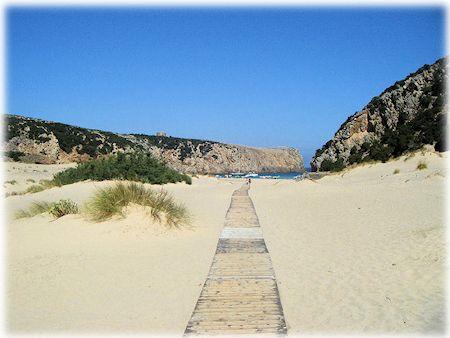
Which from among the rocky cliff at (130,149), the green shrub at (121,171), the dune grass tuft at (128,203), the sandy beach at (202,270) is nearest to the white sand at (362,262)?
the sandy beach at (202,270)

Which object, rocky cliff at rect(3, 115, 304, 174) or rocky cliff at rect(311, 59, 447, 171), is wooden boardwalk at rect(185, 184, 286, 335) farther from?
rocky cliff at rect(3, 115, 304, 174)

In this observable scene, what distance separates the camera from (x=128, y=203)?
9.75 metres

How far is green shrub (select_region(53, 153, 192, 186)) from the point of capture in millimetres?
22891

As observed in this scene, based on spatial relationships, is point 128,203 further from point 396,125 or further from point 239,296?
point 396,125

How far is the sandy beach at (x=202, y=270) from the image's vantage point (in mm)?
4875

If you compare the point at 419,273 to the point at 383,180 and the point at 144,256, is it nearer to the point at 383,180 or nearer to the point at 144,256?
the point at 144,256

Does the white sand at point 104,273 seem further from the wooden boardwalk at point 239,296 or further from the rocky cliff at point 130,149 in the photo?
the rocky cliff at point 130,149

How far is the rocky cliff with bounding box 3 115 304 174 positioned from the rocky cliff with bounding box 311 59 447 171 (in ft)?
65.7

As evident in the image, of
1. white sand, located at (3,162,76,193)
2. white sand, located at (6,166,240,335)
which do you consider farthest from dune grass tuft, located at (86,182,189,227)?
white sand, located at (3,162,76,193)

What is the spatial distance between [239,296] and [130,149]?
168ft

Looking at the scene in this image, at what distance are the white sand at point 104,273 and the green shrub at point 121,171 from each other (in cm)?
1193

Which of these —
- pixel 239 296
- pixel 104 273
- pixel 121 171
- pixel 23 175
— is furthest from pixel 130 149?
pixel 239 296

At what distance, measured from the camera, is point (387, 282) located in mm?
5977

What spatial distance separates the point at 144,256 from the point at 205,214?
556 cm
